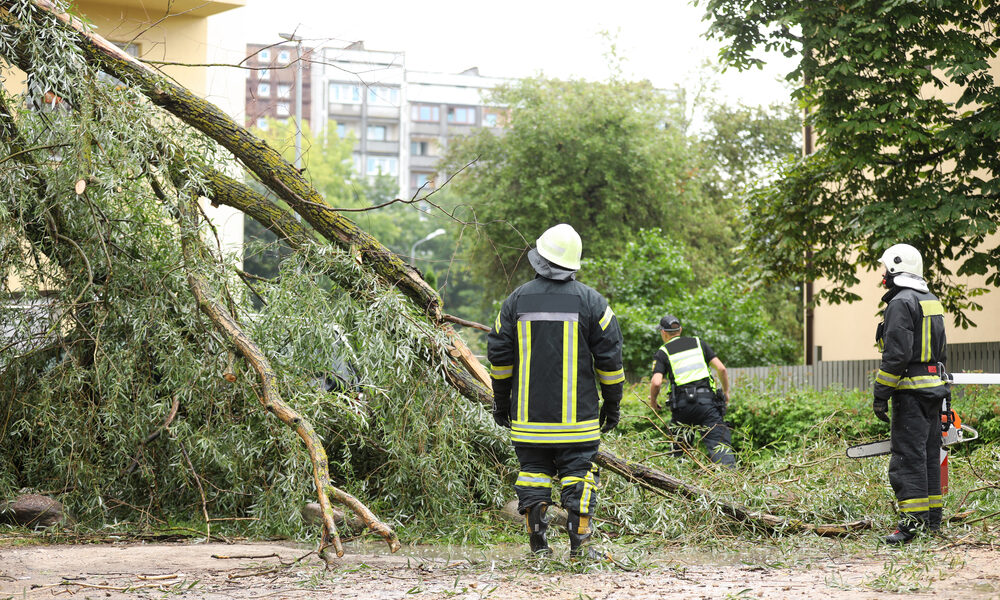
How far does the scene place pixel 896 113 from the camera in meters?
10.3

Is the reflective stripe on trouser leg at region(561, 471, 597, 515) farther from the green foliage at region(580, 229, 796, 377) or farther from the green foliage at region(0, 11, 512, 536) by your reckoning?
the green foliage at region(580, 229, 796, 377)

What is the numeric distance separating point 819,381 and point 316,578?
10510 millimetres

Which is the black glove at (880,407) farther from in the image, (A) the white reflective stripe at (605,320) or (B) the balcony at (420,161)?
(B) the balcony at (420,161)

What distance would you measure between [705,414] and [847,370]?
6.35 meters

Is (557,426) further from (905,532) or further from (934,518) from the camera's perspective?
(934,518)

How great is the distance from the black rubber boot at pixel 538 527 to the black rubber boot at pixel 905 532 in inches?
76.4

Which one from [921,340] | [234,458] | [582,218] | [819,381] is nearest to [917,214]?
[819,381]

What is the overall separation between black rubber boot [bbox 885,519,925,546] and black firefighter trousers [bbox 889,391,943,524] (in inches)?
1.2

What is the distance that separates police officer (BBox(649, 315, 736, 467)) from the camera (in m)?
7.88

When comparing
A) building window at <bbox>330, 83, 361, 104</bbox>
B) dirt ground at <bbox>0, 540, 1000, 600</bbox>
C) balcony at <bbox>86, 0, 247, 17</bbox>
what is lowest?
dirt ground at <bbox>0, 540, 1000, 600</bbox>

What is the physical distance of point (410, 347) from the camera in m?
5.94

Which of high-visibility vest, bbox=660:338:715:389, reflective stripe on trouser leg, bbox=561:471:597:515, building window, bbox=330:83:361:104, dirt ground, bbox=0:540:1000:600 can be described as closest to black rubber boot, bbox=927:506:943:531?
Result: dirt ground, bbox=0:540:1000:600

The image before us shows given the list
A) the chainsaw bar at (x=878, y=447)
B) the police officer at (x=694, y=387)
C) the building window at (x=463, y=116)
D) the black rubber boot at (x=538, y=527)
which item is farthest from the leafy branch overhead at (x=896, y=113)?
the building window at (x=463, y=116)

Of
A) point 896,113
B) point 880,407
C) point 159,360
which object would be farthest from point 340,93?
point 880,407
